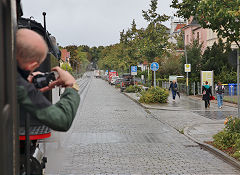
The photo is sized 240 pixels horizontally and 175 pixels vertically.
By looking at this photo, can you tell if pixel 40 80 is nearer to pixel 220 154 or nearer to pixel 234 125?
pixel 220 154

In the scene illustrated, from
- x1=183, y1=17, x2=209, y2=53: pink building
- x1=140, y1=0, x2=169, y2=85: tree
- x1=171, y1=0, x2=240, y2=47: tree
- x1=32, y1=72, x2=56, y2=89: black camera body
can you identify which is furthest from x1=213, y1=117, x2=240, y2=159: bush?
x1=183, y1=17, x2=209, y2=53: pink building

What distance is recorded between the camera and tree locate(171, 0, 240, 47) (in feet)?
26.4

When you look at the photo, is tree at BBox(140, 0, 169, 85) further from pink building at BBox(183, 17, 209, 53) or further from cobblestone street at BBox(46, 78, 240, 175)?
cobblestone street at BBox(46, 78, 240, 175)

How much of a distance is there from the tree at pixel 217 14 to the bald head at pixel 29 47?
6.67 m

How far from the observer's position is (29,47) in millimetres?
1760

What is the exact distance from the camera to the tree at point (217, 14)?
8.05 m

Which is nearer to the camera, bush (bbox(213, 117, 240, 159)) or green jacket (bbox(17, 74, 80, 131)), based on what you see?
green jacket (bbox(17, 74, 80, 131))

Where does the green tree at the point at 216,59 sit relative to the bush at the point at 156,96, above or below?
above

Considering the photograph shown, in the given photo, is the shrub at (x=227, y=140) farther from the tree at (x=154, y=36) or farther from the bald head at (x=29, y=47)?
the tree at (x=154, y=36)

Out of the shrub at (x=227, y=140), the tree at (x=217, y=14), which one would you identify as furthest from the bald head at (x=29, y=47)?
the shrub at (x=227, y=140)

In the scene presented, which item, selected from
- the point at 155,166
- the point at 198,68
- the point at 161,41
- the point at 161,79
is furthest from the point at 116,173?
the point at 161,79

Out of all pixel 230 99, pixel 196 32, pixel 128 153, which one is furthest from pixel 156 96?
pixel 196 32

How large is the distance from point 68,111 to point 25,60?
1.08ft

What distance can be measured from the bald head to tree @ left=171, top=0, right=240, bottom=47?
6.67 meters
